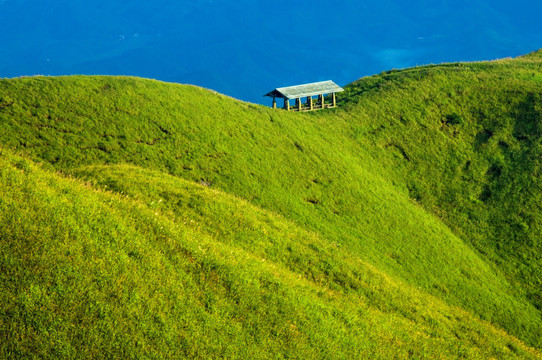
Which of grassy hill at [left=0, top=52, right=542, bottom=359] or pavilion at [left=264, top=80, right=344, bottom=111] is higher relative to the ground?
pavilion at [left=264, top=80, right=344, bottom=111]

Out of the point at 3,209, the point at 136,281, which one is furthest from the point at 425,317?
the point at 3,209

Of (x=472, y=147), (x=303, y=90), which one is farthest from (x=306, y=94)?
(x=472, y=147)

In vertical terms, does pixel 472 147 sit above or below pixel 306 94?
below

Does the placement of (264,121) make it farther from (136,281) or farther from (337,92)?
(136,281)

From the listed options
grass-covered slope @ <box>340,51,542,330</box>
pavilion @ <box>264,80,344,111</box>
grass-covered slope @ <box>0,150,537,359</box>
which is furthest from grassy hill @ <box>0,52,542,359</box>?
pavilion @ <box>264,80,344,111</box>

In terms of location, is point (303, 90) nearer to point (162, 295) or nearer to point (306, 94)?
point (306, 94)

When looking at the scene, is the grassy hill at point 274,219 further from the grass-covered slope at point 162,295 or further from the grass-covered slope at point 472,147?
the grass-covered slope at point 472,147

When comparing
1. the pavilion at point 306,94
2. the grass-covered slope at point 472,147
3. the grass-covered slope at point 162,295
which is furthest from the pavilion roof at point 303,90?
the grass-covered slope at point 162,295

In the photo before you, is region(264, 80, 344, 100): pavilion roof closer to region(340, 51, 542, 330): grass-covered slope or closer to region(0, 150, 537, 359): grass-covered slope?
region(340, 51, 542, 330): grass-covered slope

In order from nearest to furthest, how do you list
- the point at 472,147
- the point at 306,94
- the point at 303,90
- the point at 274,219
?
the point at 274,219, the point at 472,147, the point at 306,94, the point at 303,90
